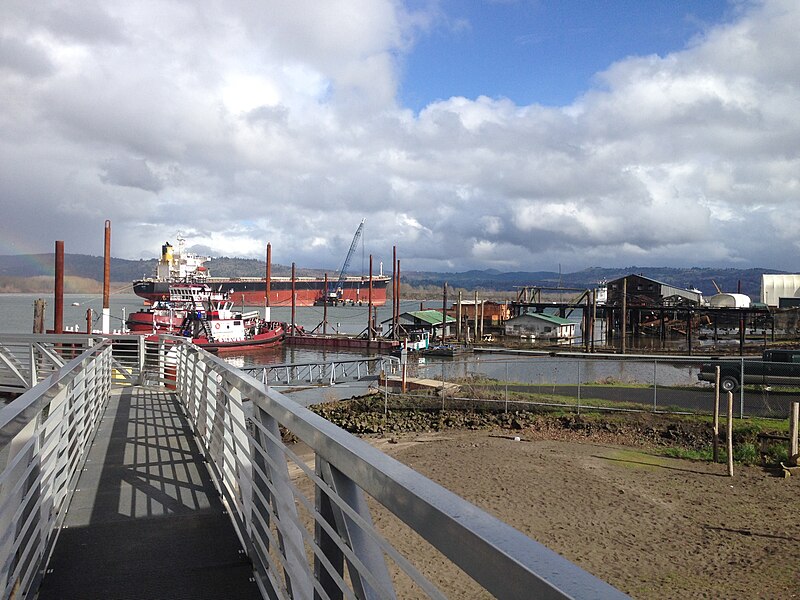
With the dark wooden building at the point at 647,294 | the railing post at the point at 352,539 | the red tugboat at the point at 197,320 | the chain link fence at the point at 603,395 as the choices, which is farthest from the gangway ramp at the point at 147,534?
the dark wooden building at the point at 647,294

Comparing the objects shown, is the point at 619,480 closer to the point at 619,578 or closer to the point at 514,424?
the point at 619,578

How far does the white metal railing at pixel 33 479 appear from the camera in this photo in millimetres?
2752

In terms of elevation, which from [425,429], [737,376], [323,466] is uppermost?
[323,466]

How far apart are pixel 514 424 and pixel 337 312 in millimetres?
109218

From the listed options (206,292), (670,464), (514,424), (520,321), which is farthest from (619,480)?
(520,321)

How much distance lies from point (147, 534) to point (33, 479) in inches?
46.6

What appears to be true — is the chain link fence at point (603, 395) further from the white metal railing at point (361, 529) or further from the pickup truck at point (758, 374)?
the white metal railing at point (361, 529)

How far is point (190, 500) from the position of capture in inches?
205

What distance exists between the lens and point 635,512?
37.4 ft

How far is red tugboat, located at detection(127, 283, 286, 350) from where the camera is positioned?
1873 inches

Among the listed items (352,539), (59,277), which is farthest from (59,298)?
(352,539)

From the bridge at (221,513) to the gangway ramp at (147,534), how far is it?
0.5 inches

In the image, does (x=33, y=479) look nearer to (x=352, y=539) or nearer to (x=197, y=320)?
(x=352, y=539)

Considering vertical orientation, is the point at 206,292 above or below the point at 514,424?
above
